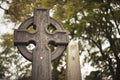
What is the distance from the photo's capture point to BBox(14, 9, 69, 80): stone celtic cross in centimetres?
316

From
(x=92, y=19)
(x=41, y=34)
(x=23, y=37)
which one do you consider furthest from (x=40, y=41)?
(x=92, y=19)

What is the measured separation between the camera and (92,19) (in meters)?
12.6

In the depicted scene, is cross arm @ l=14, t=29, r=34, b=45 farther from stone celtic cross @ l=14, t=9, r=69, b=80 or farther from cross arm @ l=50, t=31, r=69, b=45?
cross arm @ l=50, t=31, r=69, b=45

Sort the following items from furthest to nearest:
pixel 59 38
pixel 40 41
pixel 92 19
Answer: pixel 92 19, pixel 59 38, pixel 40 41

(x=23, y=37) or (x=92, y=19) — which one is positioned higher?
(x=92, y=19)

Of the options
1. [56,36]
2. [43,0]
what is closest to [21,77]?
[43,0]

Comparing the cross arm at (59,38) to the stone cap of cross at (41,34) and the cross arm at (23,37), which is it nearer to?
the stone cap of cross at (41,34)

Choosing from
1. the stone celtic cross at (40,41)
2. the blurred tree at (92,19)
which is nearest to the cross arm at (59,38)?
the stone celtic cross at (40,41)

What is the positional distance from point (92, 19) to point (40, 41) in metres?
9.53

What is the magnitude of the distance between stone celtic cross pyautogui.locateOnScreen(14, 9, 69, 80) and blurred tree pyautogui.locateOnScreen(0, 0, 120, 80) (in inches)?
338

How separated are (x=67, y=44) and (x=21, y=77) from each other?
15690mm

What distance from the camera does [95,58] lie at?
16.8 metres

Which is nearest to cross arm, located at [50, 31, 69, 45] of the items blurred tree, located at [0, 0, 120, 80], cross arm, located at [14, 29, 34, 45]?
cross arm, located at [14, 29, 34, 45]

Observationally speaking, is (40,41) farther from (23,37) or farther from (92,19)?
(92,19)
